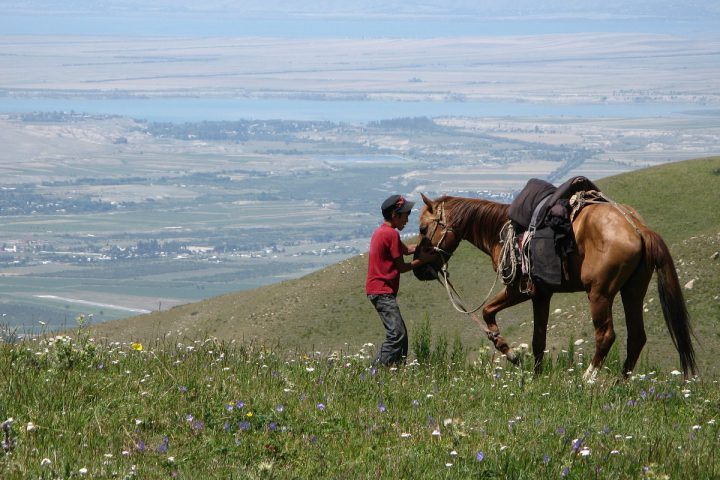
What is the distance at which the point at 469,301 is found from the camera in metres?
32.7

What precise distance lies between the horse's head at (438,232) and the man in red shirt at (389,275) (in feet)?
2.36

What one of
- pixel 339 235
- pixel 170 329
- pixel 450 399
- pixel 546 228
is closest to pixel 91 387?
pixel 450 399

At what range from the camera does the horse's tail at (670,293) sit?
35.7ft

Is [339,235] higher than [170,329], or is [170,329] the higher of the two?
Answer: [170,329]

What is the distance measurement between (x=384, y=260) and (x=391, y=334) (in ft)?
2.45

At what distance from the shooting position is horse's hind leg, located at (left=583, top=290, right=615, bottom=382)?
35.7 feet

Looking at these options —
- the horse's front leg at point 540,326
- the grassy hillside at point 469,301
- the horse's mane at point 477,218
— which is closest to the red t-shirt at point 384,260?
the horse's mane at point 477,218

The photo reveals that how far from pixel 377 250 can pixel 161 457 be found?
16.4 feet

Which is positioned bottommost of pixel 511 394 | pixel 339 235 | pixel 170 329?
pixel 339 235

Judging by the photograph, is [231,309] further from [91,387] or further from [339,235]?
[339,235]

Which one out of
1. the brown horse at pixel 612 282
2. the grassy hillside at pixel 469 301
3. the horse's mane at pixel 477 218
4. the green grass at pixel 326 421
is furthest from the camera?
the grassy hillside at pixel 469 301

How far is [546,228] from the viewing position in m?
11.3

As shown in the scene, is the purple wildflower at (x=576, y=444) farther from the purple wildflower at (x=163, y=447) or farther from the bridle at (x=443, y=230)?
the bridle at (x=443, y=230)

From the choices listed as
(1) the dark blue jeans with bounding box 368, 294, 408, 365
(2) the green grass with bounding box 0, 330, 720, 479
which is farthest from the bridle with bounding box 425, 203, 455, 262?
(2) the green grass with bounding box 0, 330, 720, 479
